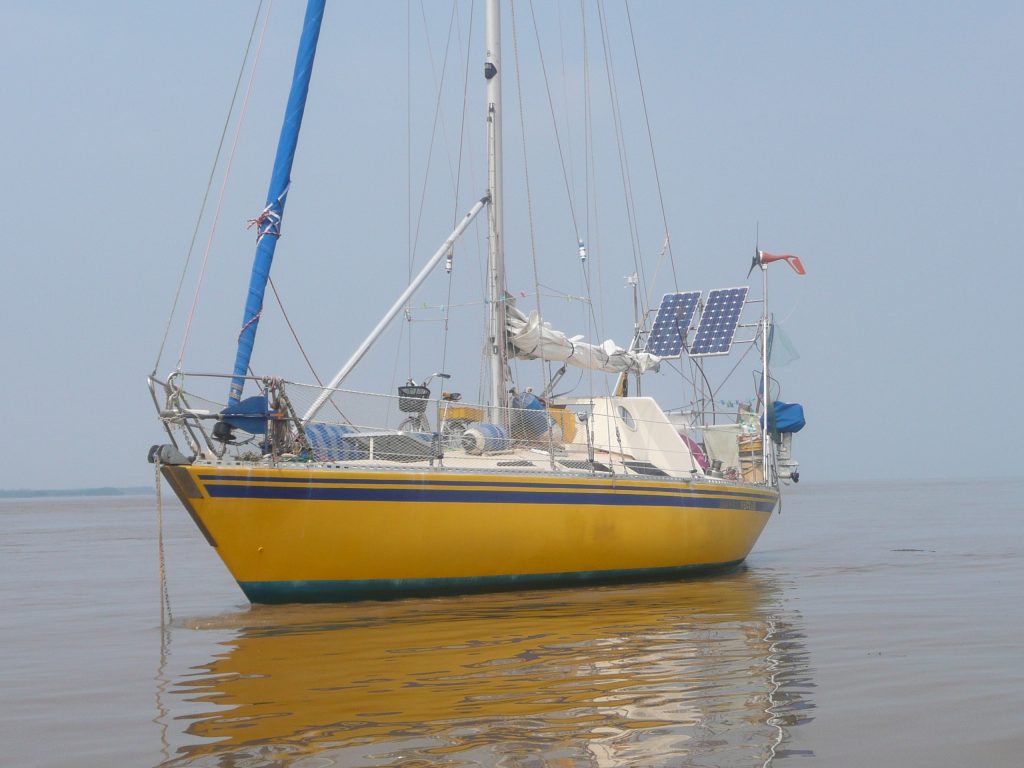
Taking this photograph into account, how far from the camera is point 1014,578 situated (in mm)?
13773

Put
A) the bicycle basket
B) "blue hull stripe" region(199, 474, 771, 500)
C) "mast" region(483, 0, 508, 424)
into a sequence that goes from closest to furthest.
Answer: "blue hull stripe" region(199, 474, 771, 500) → the bicycle basket → "mast" region(483, 0, 508, 424)

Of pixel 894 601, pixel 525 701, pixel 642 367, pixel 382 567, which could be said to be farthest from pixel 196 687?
pixel 642 367

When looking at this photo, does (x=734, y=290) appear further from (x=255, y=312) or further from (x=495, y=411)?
(x=255, y=312)

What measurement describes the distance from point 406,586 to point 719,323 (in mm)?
9780

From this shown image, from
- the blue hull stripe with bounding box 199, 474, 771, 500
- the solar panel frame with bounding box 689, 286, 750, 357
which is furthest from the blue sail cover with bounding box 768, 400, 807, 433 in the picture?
the blue hull stripe with bounding box 199, 474, 771, 500

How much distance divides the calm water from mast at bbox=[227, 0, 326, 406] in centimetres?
283

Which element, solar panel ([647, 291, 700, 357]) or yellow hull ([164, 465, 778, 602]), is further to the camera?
solar panel ([647, 291, 700, 357])

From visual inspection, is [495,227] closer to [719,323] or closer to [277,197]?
[277,197]

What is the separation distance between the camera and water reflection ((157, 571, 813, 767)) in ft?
18.1

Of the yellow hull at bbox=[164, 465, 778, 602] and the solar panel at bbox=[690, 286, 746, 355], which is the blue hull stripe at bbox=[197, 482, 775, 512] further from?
the solar panel at bbox=[690, 286, 746, 355]

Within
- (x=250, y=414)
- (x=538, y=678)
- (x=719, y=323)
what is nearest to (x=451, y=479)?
(x=250, y=414)

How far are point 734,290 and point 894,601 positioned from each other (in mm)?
9245

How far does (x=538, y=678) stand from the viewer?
7520 millimetres

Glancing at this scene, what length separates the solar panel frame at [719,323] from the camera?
19.5 metres
